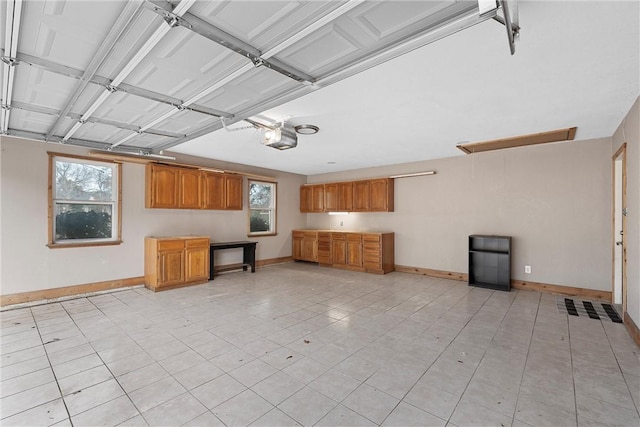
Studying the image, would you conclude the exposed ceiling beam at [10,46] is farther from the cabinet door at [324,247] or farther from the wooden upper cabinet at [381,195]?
the wooden upper cabinet at [381,195]

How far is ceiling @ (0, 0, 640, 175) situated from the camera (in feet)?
5.42

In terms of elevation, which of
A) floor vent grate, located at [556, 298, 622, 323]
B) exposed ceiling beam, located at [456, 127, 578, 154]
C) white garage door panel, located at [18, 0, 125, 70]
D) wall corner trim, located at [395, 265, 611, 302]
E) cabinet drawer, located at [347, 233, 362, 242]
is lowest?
floor vent grate, located at [556, 298, 622, 323]

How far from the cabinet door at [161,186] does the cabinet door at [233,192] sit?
3.71 feet

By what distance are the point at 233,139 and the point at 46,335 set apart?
335 cm

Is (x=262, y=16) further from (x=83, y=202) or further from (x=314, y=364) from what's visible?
(x=83, y=202)

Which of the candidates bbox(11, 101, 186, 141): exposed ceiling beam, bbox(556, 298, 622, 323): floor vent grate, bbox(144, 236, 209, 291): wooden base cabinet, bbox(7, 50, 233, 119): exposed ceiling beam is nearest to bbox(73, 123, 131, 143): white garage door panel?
bbox(11, 101, 186, 141): exposed ceiling beam

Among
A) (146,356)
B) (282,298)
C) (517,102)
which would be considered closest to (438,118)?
(517,102)

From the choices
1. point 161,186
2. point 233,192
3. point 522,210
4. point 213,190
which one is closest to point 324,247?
point 233,192

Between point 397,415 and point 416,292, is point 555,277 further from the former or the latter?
point 397,415

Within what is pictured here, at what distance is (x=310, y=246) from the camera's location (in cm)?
770

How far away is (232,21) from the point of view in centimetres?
168

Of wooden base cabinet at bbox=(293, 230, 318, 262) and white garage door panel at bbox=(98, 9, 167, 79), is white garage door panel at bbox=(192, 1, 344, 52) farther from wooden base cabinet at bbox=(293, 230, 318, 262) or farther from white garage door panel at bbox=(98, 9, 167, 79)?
wooden base cabinet at bbox=(293, 230, 318, 262)

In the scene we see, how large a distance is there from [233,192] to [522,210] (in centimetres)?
589

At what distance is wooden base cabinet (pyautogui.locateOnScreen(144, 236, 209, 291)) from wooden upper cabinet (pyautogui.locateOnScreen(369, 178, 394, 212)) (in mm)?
3892
